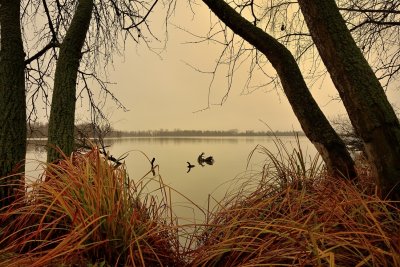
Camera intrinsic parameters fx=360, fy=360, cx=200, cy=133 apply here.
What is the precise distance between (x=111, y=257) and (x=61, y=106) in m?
1.86

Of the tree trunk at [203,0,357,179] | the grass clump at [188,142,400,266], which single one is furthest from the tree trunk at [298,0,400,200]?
the tree trunk at [203,0,357,179]

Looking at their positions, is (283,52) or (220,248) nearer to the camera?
(220,248)

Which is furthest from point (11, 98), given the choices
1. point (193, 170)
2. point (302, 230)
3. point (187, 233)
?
point (193, 170)

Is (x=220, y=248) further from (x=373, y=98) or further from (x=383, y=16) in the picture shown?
(x=383, y=16)

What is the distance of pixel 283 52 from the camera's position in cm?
318

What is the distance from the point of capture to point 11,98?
344 centimetres

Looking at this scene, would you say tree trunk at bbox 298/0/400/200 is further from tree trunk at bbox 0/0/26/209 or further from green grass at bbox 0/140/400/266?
tree trunk at bbox 0/0/26/209

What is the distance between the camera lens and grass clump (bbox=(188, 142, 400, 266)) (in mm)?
1602

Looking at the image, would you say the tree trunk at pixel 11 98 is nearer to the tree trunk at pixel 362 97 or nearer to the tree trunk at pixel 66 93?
the tree trunk at pixel 66 93

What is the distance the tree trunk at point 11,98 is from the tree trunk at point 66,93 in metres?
0.35

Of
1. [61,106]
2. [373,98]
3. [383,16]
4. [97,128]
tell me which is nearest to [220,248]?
[373,98]

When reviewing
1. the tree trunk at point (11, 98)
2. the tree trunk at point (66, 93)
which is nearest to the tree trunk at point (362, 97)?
the tree trunk at point (66, 93)

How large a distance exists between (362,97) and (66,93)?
2.52m

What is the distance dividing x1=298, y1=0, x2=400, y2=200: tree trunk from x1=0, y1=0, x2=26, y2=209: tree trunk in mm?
2718
